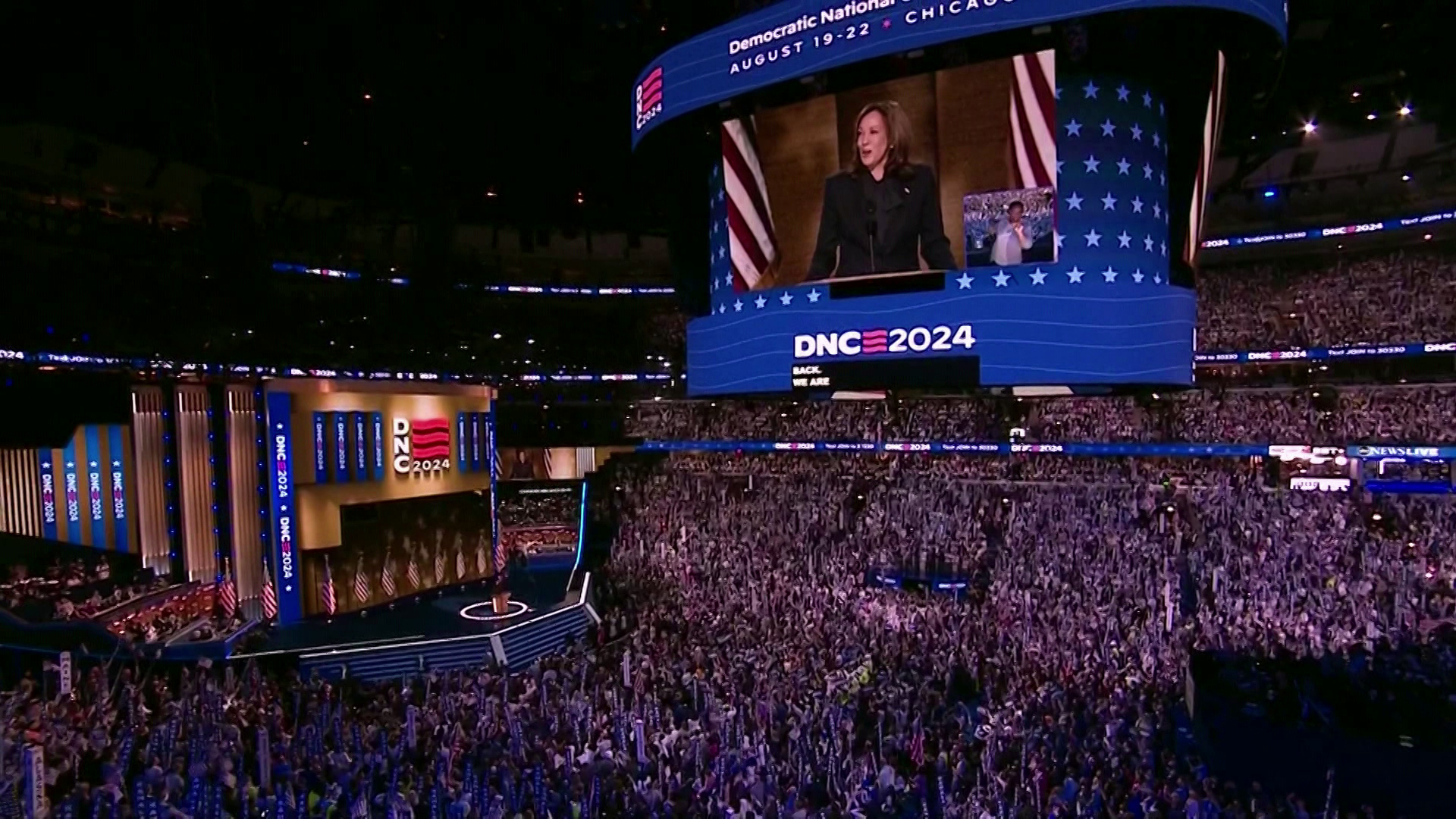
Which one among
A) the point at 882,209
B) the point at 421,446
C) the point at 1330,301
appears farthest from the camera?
the point at 1330,301

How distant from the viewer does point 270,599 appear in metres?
22.4

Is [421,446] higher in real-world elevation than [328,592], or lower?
higher

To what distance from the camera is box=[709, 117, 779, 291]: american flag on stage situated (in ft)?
36.9

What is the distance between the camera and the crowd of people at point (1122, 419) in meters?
27.0

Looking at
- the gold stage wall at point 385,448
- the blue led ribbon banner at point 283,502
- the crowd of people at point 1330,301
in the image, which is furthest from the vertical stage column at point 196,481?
the crowd of people at point 1330,301

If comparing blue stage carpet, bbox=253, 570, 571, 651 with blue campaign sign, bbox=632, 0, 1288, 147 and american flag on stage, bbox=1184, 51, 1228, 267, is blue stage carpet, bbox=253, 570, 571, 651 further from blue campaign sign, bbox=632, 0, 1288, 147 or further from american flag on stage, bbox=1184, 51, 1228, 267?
american flag on stage, bbox=1184, 51, 1228, 267

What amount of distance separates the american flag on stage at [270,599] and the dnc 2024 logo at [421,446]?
15.2 feet

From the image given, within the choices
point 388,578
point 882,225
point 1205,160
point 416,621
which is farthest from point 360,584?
point 1205,160

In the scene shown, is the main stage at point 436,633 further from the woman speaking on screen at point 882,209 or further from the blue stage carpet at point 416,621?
the woman speaking on screen at point 882,209

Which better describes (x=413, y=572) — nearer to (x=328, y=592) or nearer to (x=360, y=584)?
(x=360, y=584)

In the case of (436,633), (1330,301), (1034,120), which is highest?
(1034,120)

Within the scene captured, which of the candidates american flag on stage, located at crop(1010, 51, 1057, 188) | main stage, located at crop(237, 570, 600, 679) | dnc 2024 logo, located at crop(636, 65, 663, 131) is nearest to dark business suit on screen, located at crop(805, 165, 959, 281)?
american flag on stage, located at crop(1010, 51, 1057, 188)

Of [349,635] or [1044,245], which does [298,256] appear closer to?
[349,635]

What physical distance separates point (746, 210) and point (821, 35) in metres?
2.26
